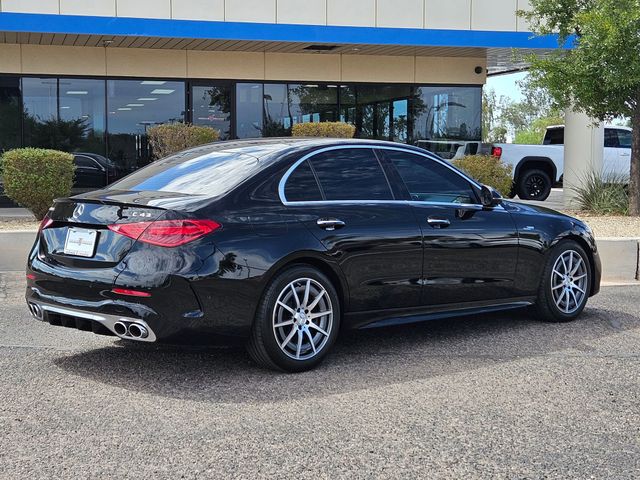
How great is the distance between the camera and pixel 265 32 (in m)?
16.6

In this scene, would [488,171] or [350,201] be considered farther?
[488,171]

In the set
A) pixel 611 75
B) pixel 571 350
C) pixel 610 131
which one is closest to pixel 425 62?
pixel 610 131

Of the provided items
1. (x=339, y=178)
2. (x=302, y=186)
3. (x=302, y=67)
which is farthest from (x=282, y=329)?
(x=302, y=67)

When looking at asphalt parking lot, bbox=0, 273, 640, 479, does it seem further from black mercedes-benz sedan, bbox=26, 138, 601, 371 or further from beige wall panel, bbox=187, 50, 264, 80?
beige wall panel, bbox=187, 50, 264, 80

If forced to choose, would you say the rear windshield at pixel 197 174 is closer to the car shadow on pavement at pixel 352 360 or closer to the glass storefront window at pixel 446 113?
the car shadow on pavement at pixel 352 360

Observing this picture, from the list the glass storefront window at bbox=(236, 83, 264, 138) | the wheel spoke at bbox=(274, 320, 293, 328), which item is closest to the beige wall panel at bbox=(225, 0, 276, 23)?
the glass storefront window at bbox=(236, 83, 264, 138)

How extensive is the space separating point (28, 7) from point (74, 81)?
2.16 metres

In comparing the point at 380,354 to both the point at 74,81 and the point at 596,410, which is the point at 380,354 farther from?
the point at 74,81

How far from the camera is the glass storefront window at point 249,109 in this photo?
18.8 meters

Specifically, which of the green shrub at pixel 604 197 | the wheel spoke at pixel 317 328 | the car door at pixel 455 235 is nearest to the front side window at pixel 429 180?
the car door at pixel 455 235

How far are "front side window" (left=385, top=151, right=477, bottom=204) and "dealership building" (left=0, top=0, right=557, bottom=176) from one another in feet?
34.8

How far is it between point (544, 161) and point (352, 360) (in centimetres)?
1545

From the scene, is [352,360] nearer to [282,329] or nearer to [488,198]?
[282,329]

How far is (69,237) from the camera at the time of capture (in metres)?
5.59
